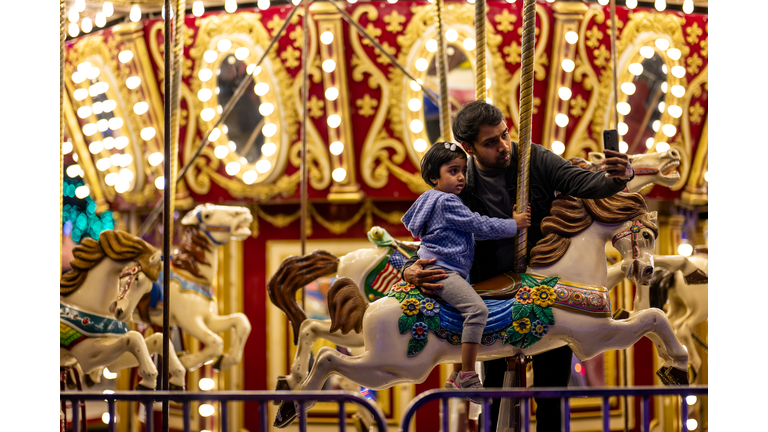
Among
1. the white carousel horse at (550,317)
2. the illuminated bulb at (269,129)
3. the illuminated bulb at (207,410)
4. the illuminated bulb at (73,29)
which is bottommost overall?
the illuminated bulb at (207,410)

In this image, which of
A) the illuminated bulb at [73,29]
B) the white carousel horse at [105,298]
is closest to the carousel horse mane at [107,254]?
the white carousel horse at [105,298]

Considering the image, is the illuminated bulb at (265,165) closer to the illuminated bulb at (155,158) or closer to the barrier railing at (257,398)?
the illuminated bulb at (155,158)

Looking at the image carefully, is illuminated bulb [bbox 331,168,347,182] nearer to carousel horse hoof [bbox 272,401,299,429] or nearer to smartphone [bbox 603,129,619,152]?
carousel horse hoof [bbox 272,401,299,429]

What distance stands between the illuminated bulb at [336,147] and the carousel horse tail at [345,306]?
2973 mm

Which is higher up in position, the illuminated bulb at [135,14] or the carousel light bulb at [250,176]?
the illuminated bulb at [135,14]

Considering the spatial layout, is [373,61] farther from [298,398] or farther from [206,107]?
[298,398]

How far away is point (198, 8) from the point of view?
5348mm

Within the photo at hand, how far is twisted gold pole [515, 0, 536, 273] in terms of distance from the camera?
7.63ft

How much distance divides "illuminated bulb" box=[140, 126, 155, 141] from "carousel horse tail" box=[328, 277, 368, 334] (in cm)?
354

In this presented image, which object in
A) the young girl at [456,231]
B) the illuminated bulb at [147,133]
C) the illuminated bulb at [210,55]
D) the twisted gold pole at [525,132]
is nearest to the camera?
the young girl at [456,231]

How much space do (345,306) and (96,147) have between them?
3.91 m

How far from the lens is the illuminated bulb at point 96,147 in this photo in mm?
5711

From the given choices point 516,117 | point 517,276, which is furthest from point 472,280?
point 516,117

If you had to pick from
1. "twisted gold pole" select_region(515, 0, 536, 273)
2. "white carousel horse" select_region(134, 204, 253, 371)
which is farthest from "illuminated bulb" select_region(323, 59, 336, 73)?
"twisted gold pole" select_region(515, 0, 536, 273)
